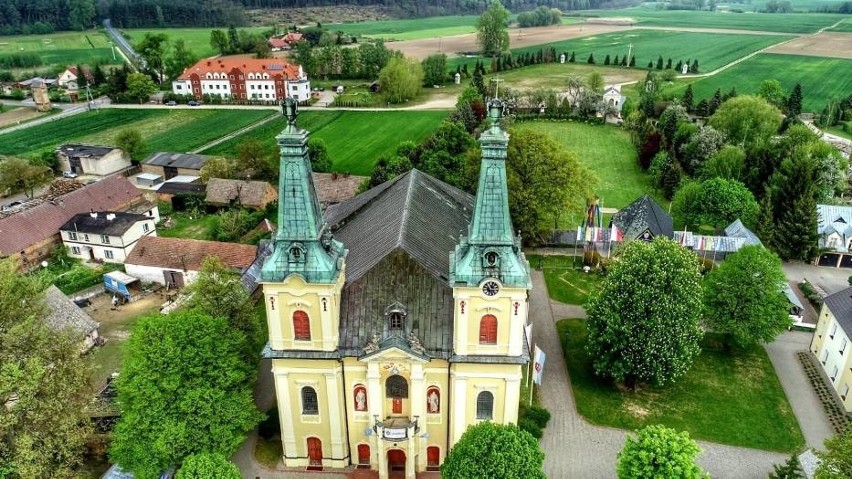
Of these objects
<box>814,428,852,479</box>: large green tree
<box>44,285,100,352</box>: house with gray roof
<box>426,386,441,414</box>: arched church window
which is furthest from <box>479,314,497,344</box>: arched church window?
<box>44,285,100,352</box>: house with gray roof

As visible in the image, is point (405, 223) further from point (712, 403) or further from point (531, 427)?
point (712, 403)

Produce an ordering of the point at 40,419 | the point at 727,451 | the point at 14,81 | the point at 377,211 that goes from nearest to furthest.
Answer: the point at 40,419 < the point at 727,451 < the point at 377,211 < the point at 14,81

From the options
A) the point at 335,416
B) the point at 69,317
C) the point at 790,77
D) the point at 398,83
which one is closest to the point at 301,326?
the point at 335,416

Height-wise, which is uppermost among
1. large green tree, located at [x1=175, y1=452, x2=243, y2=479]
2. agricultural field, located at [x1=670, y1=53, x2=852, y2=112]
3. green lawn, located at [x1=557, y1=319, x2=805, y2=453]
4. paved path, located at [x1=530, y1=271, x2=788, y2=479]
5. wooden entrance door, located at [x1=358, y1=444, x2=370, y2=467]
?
agricultural field, located at [x1=670, y1=53, x2=852, y2=112]

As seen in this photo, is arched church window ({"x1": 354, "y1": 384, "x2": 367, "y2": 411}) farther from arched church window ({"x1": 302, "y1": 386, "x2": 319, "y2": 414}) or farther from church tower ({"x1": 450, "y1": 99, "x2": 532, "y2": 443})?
church tower ({"x1": 450, "y1": 99, "x2": 532, "y2": 443})

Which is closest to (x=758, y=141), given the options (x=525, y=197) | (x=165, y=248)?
(x=525, y=197)

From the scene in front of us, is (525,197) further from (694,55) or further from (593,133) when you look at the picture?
(694,55)

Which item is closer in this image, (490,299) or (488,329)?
(490,299)
